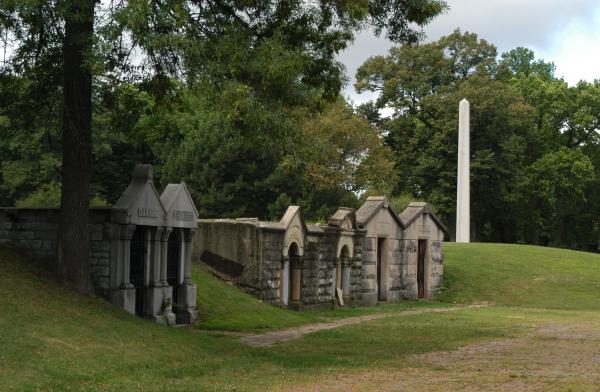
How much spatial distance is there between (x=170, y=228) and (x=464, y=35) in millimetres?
49782

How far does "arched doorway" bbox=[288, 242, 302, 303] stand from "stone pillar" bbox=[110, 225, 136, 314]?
356 inches

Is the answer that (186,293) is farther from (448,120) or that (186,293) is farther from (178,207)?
(448,120)

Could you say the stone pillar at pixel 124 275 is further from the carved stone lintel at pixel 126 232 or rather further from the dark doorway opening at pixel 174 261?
the dark doorway opening at pixel 174 261

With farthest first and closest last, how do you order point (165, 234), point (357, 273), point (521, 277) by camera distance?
point (521, 277) < point (357, 273) < point (165, 234)

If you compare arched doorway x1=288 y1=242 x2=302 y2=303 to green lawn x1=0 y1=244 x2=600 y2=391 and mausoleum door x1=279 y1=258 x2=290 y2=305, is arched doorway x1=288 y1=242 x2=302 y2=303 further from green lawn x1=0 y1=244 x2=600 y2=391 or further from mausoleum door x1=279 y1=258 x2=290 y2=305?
green lawn x1=0 y1=244 x2=600 y2=391

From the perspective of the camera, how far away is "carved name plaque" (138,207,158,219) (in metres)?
21.2

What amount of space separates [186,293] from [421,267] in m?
17.3

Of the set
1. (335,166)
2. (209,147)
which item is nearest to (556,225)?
(335,166)

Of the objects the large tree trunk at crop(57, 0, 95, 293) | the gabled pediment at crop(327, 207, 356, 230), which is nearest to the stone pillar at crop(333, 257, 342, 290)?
the gabled pediment at crop(327, 207, 356, 230)

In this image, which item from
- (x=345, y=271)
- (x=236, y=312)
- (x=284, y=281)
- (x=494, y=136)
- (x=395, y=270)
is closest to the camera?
(x=236, y=312)

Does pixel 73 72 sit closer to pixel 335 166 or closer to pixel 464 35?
pixel 335 166

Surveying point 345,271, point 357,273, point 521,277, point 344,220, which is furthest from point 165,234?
point 521,277

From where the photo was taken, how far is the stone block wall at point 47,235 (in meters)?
20.7

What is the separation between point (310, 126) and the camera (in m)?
55.5
